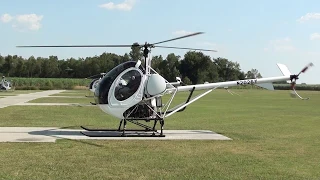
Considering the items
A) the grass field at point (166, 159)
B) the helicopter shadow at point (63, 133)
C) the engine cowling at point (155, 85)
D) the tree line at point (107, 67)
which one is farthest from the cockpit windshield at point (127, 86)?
the tree line at point (107, 67)

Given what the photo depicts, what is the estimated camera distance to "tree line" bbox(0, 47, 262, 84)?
111375mm

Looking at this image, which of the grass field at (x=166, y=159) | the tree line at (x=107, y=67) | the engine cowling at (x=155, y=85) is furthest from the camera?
the tree line at (x=107, y=67)

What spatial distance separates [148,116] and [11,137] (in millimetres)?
4462

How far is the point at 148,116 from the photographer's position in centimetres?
1451

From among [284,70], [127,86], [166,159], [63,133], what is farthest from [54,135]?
[284,70]

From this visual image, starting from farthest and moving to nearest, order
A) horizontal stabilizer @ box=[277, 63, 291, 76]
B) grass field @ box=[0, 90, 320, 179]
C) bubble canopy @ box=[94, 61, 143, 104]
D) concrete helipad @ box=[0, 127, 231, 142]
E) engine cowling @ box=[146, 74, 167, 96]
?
horizontal stabilizer @ box=[277, 63, 291, 76], engine cowling @ box=[146, 74, 167, 96], bubble canopy @ box=[94, 61, 143, 104], concrete helipad @ box=[0, 127, 231, 142], grass field @ box=[0, 90, 320, 179]

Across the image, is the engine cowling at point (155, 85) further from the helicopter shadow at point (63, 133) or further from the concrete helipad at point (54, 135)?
the helicopter shadow at point (63, 133)

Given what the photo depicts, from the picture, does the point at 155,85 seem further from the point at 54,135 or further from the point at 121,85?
the point at 54,135

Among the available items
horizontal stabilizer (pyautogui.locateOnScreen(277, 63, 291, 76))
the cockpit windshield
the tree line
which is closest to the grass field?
the cockpit windshield

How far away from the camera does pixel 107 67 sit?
370ft

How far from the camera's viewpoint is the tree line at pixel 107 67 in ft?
365

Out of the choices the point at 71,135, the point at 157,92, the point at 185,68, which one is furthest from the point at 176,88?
the point at 185,68

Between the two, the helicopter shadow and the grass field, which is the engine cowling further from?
the helicopter shadow

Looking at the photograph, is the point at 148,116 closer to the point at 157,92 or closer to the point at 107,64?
the point at 157,92
